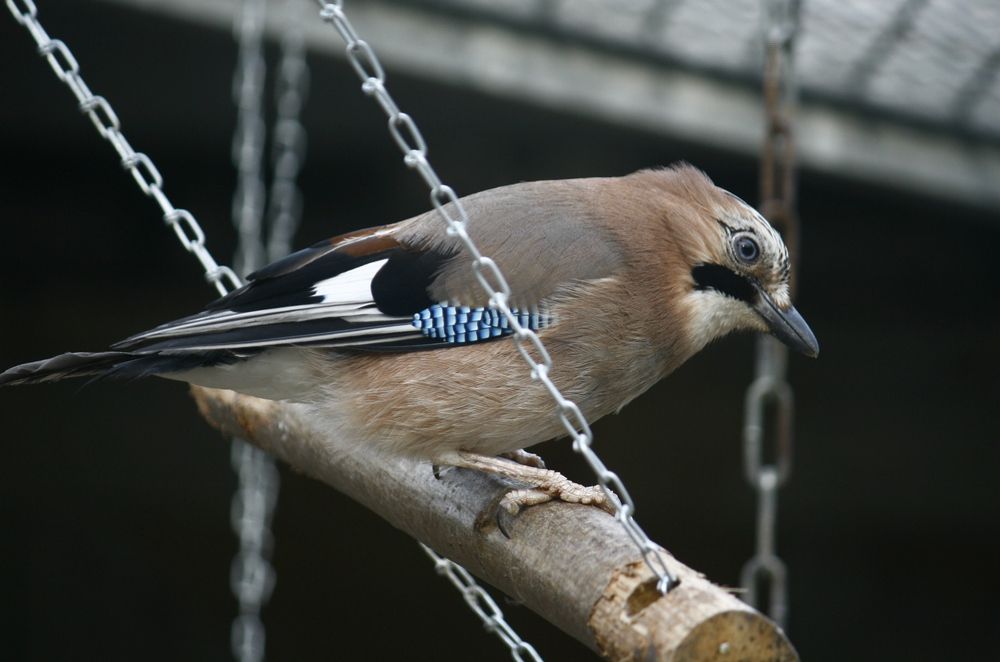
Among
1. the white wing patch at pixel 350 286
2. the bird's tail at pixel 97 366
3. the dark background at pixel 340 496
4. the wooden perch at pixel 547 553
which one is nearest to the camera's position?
the wooden perch at pixel 547 553

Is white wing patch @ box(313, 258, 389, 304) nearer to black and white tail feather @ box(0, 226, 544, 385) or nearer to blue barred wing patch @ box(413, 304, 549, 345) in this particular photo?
black and white tail feather @ box(0, 226, 544, 385)

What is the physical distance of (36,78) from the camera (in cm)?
481

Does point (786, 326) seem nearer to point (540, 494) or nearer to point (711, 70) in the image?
point (540, 494)

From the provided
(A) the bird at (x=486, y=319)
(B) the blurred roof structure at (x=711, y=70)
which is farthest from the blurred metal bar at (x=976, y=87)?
(A) the bird at (x=486, y=319)

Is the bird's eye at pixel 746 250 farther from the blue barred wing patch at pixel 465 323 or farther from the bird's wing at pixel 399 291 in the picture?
the blue barred wing patch at pixel 465 323

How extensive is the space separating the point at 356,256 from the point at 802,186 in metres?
2.39

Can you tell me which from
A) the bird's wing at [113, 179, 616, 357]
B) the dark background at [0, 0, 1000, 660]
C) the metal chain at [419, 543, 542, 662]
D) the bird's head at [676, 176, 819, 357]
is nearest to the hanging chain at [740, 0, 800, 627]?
the bird's head at [676, 176, 819, 357]

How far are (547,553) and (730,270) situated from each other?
2.98 ft

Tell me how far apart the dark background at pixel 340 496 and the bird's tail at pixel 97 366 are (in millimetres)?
1810

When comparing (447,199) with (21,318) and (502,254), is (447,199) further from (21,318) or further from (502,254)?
(21,318)

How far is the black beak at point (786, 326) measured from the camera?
2.94 m

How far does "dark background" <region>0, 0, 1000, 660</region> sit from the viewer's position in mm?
4852

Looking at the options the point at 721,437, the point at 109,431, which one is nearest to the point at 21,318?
the point at 109,431

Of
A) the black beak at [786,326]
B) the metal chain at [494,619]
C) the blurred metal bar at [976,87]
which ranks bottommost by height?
the metal chain at [494,619]
